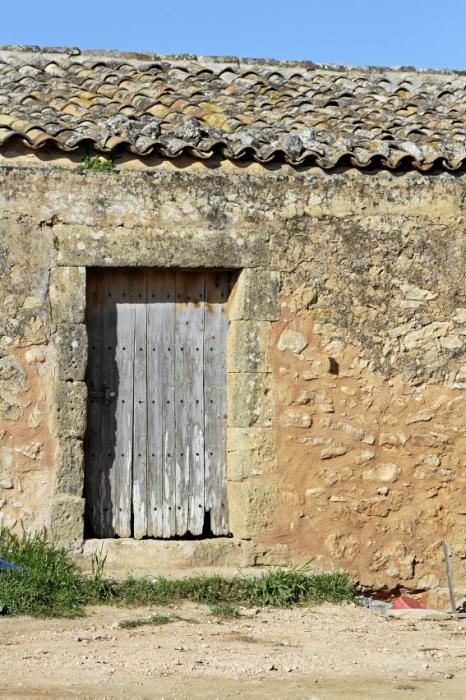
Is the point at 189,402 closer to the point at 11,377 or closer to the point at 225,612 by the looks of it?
the point at 11,377

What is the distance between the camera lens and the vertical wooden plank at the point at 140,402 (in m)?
7.94

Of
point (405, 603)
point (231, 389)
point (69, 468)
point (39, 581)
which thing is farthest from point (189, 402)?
point (405, 603)

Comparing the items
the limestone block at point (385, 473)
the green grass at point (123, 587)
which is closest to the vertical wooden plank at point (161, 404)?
the green grass at point (123, 587)

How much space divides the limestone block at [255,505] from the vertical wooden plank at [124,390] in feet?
2.48

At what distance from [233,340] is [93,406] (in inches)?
41.0

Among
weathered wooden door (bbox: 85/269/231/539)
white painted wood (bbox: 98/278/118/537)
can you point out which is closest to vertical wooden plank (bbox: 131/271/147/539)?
weathered wooden door (bbox: 85/269/231/539)

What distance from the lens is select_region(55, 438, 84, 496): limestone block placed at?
759 cm

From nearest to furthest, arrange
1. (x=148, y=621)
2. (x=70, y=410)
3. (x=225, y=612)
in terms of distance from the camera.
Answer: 1. (x=148, y=621)
2. (x=225, y=612)
3. (x=70, y=410)

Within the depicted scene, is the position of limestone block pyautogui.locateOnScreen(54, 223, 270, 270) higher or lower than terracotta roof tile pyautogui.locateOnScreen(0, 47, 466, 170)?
lower

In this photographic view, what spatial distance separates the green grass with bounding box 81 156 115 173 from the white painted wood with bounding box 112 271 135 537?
701mm

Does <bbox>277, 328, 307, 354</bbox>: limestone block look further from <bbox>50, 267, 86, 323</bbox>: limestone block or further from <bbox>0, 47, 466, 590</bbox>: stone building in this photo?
<bbox>50, 267, 86, 323</bbox>: limestone block

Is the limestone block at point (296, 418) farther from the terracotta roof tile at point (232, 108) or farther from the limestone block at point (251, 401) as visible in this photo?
the terracotta roof tile at point (232, 108)

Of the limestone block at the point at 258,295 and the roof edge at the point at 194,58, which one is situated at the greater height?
the roof edge at the point at 194,58

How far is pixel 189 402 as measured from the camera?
8.05 m
